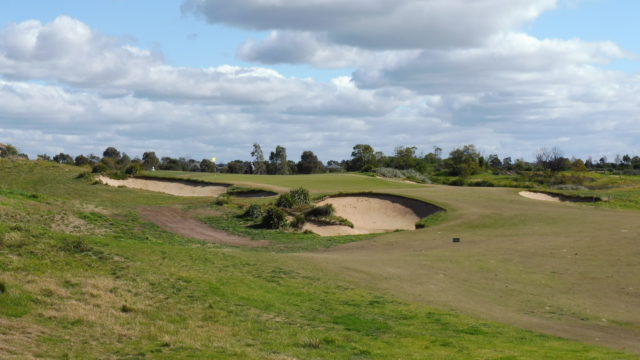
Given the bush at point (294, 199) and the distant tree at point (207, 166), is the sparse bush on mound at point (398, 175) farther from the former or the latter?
the distant tree at point (207, 166)

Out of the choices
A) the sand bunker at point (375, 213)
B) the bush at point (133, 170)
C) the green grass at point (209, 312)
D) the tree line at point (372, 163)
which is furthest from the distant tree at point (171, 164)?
the green grass at point (209, 312)

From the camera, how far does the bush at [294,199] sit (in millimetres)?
45594

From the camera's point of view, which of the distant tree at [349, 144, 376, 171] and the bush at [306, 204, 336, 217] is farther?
the distant tree at [349, 144, 376, 171]

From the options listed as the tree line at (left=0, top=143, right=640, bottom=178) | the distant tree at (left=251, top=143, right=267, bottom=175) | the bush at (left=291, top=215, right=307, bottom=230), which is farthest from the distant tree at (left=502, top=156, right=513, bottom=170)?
the bush at (left=291, top=215, right=307, bottom=230)

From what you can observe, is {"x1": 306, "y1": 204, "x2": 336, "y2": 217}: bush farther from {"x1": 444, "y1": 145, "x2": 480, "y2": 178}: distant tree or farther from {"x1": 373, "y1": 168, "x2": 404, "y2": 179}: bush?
{"x1": 444, "y1": 145, "x2": 480, "y2": 178}: distant tree

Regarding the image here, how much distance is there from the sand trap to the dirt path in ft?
46.7

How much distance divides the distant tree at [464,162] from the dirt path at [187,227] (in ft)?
236

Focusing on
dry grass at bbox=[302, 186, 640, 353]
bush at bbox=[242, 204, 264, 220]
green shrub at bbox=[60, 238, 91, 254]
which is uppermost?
green shrub at bbox=[60, 238, 91, 254]

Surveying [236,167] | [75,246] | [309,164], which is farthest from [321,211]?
[236,167]

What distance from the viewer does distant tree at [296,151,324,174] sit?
138 metres

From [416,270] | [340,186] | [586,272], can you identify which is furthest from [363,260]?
[340,186]

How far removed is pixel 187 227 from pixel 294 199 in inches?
378

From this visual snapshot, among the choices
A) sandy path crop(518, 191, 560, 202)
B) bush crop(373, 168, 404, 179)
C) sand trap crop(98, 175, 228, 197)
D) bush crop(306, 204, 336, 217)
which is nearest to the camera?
bush crop(306, 204, 336, 217)

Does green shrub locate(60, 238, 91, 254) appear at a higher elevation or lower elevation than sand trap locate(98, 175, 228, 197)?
lower
